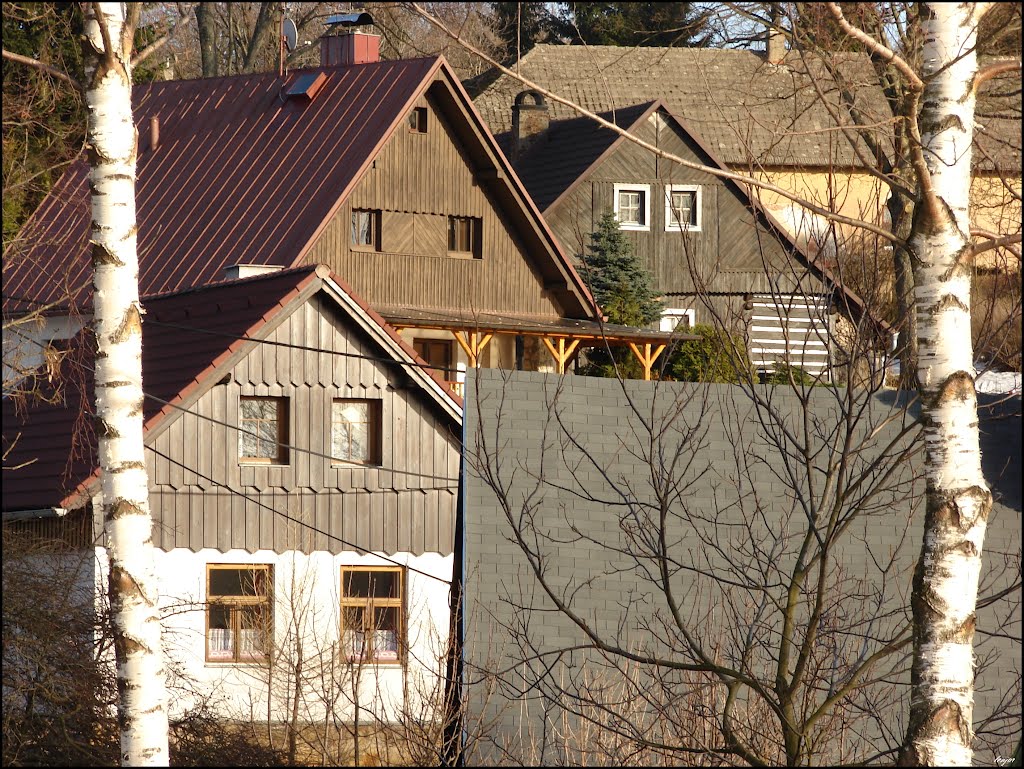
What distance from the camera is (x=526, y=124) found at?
1451 inches

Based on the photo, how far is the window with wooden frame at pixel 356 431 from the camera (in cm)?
2055

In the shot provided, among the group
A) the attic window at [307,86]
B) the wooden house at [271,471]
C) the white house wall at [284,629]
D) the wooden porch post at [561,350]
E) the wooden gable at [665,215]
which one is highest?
Answer: the attic window at [307,86]

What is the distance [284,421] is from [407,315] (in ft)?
24.5

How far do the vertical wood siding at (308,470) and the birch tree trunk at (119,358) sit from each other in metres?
10.0

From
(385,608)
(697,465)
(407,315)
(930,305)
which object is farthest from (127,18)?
(407,315)

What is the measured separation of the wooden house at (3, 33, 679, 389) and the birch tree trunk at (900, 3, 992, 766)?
64.4ft

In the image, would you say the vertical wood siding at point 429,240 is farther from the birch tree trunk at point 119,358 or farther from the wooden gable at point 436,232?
the birch tree trunk at point 119,358

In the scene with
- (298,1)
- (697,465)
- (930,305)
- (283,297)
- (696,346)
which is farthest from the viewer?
(298,1)

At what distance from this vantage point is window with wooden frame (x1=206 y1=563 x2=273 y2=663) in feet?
57.4

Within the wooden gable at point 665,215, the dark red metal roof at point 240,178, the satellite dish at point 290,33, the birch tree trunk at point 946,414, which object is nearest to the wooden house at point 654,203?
the wooden gable at point 665,215

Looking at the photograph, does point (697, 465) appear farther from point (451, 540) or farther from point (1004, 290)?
point (451, 540)

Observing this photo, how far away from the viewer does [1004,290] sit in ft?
29.9

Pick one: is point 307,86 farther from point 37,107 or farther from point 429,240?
point 37,107

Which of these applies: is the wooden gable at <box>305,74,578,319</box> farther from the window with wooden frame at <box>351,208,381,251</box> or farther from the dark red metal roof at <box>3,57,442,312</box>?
the dark red metal roof at <box>3,57,442,312</box>
